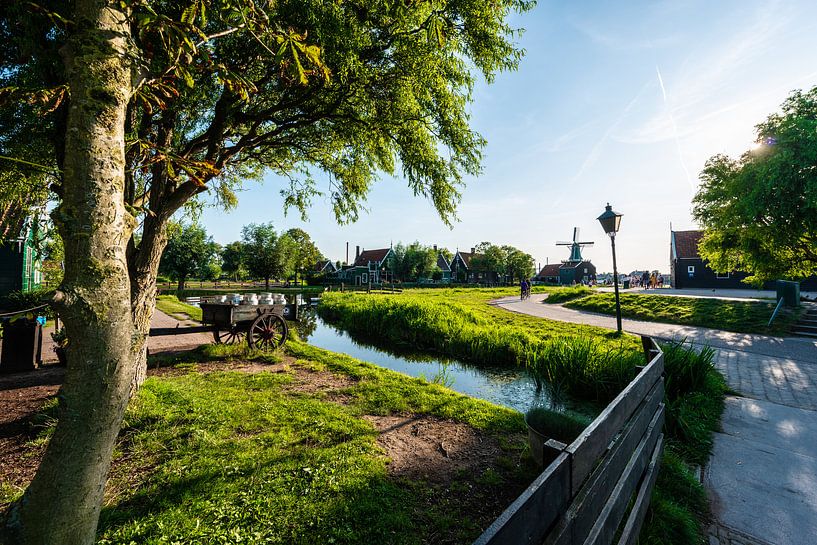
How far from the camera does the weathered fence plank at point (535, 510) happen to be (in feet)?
3.12

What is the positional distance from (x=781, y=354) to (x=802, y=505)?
7655 millimetres

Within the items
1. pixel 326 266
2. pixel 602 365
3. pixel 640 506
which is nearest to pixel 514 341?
pixel 602 365

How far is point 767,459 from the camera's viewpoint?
3.37 metres

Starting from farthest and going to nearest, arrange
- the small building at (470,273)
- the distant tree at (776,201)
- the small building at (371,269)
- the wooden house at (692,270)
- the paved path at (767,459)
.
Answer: the small building at (470,273) < the small building at (371,269) < the wooden house at (692,270) < the distant tree at (776,201) < the paved path at (767,459)

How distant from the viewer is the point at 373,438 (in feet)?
13.4

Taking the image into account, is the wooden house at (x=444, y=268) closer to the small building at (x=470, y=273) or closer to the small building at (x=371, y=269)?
the small building at (x=470, y=273)

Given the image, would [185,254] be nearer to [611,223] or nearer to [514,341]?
[514,341]

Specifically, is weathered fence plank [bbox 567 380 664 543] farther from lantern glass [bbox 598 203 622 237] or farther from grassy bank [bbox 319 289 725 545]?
lantern glass [bbox 598 203 622 237]

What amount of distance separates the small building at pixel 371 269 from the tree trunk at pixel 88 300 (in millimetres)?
55524

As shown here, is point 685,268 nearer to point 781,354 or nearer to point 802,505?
point 781,354

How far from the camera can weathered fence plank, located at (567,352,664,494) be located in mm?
1438

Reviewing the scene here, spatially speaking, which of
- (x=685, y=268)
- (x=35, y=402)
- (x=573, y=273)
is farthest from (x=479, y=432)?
(x=573, y=273)

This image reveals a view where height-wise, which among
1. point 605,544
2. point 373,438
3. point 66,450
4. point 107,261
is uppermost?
point 107,261

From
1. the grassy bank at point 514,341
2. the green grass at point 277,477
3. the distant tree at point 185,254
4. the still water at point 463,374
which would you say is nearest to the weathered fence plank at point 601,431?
the green grass at point 277,477
